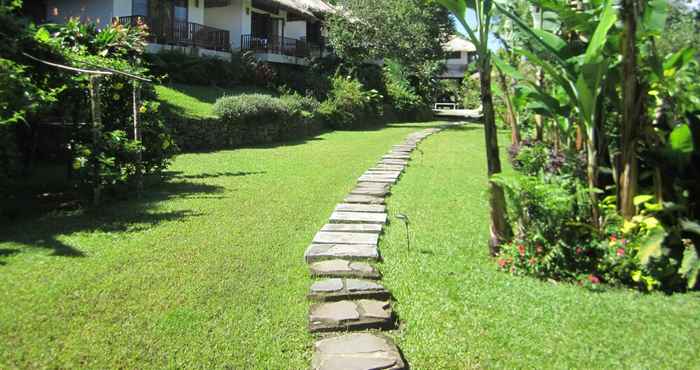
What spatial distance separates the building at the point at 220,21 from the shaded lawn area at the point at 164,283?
407 inches

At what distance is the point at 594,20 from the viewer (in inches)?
215

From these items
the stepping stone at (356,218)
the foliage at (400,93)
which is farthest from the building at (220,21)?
the stepping stone at (356,218)

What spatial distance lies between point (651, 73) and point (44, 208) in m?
7.09

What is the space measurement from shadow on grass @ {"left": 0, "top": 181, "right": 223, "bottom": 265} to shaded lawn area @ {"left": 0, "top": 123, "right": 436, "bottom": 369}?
0.06ft

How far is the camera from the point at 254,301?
4.36 meters

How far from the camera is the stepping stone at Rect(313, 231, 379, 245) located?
571cm

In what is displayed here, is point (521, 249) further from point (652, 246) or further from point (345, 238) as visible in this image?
point (345, 238)

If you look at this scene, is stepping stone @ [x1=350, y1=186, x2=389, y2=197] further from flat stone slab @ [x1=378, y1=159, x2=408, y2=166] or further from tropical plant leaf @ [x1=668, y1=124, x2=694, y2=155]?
tropical plant leaf @ [x1=668, y1=124, x2=694, y2=155]

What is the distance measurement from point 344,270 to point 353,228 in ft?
4.70

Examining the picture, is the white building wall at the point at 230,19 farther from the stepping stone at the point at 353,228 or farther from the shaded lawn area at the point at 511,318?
the shaded lawn area at the point at 511,318

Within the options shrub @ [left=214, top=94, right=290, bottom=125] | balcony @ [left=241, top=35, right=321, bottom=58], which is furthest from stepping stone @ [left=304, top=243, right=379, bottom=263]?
balcony @ [left=241, top=35, right=321, bottom=58]

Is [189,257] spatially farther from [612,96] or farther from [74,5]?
[74,5]

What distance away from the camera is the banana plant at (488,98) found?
515 centimetres

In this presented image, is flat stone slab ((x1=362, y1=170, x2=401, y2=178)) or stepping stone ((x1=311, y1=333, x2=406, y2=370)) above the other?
flat stone slab ((x1=362, y1=170, x2=401, y2=178))
